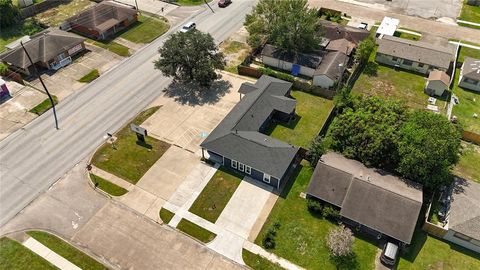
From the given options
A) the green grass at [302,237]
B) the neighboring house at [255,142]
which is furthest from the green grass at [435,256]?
the neighboring house at [255,142]

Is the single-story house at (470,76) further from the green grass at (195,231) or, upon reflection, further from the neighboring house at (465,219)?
the green grass at (195,231)

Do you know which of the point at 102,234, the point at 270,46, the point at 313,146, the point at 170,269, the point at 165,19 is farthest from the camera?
the point at 165,19

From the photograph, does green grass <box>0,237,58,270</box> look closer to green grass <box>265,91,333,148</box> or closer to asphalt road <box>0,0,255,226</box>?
asphalt road <box>0,0,255,226</box>

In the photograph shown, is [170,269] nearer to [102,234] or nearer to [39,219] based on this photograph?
[102,234]

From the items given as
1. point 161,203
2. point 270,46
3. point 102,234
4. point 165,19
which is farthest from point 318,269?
point 165,19

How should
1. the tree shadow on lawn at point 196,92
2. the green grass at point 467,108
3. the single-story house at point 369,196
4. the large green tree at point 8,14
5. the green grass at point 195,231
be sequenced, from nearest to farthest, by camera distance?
the single-story house at point 369,196, the green grass at point 195,231, the green grass at point 467,108, the tree shadow on lawn at point 196,92, the large green tree at point 8,14

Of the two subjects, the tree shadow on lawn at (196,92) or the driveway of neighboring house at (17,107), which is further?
the tree shadow on lawn at (196,92)

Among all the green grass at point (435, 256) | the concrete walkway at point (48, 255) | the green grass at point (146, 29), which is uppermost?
the green grass at point (146, 29)
